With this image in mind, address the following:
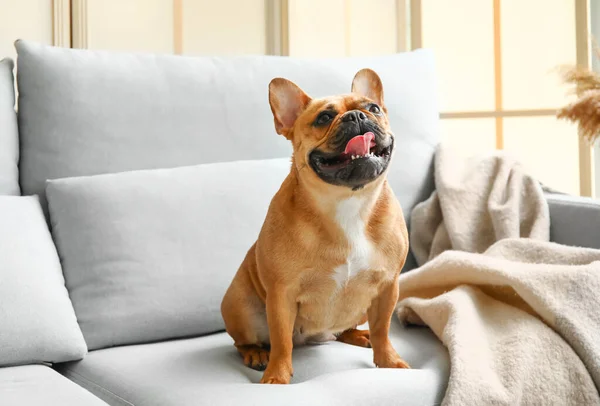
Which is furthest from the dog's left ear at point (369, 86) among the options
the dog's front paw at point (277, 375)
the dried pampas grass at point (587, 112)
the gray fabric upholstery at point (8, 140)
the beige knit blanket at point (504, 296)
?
the dried pampas grass at point (587, 112)

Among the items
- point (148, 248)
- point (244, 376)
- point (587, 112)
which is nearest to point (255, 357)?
point (244, 376)

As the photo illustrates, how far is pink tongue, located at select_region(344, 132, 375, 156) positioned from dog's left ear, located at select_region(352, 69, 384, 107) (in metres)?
0.20

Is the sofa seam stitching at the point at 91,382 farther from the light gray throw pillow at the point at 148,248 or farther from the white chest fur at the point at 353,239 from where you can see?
the white chest fur at the point at 353,239

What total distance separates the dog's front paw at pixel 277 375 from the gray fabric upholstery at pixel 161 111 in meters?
0.66

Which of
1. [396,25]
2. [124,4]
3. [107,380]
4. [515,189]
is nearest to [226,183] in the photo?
[107,380]

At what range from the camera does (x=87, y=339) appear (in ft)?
4.66

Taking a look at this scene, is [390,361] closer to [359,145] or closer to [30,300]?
[359,145]

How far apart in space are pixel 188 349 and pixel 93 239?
1.00ft

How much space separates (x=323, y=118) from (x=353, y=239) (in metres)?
0.21

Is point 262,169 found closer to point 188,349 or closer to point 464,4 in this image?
point 188,349

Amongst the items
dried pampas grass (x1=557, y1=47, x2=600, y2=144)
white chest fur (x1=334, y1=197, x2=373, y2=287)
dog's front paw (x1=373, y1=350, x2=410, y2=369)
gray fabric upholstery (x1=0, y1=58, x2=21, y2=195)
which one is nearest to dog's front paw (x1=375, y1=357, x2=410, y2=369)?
dog's front paw (x1=373, y1=350, x2=410, y2=369)

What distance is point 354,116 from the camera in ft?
3.69

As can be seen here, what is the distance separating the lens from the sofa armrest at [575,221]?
1702 millimetres

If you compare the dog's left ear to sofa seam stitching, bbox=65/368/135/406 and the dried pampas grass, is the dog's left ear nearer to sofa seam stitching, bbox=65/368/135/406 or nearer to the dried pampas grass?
sofa seam stitching, bbox=65/368/135/406
